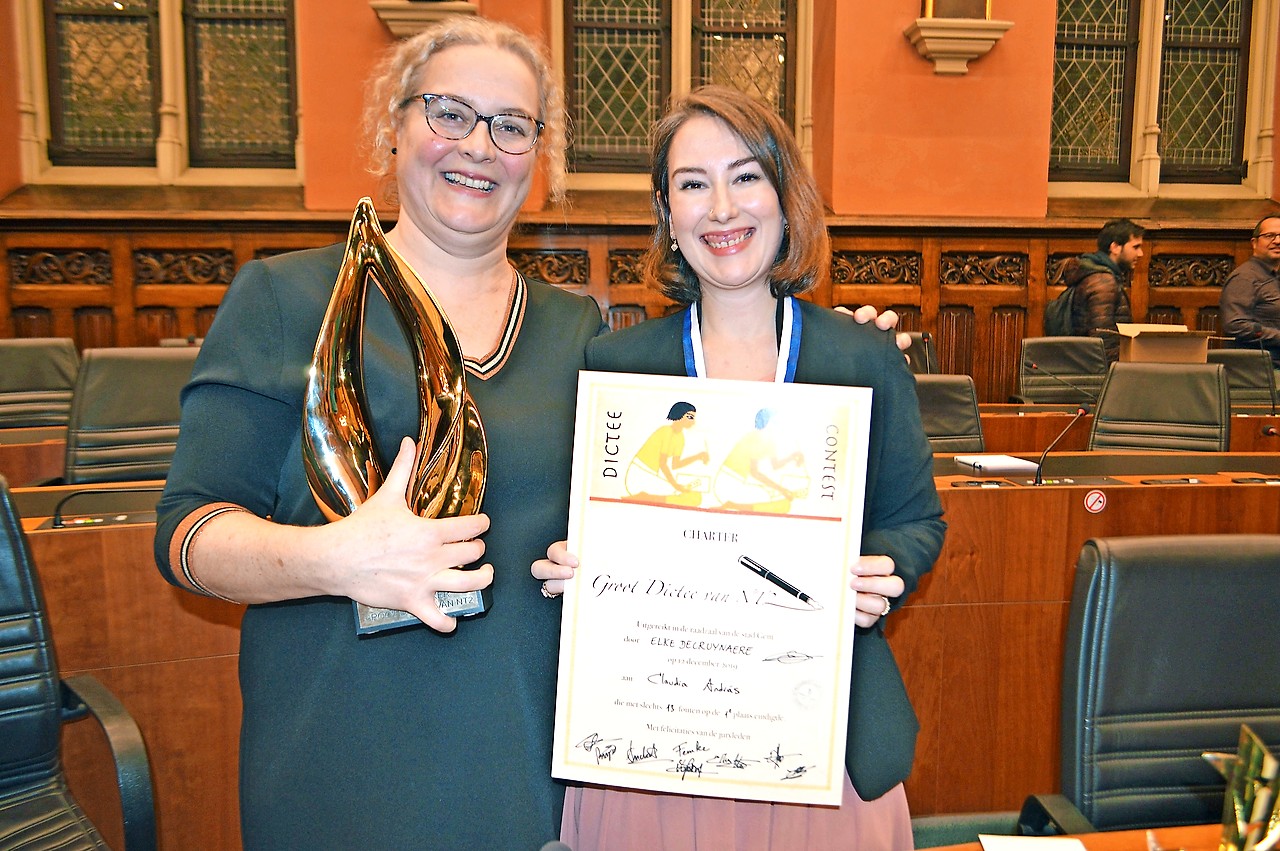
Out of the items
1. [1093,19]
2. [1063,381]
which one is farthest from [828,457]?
[1093,19]

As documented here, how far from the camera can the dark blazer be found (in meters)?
1.11

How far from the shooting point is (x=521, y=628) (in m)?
1.07

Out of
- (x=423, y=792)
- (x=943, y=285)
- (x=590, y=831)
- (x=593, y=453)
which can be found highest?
(x=943, y=285)

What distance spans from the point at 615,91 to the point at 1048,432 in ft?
13.5

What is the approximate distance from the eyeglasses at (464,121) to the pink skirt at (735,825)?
2.81ft

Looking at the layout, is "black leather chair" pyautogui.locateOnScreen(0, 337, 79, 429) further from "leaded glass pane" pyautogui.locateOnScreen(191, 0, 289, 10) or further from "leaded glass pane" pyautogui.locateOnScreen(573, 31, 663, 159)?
"leaded glass pane" pyautogui.locateOnScreen(573, 31, 663, 159)

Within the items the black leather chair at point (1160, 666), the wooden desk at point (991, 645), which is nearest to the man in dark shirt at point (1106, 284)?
the wooden desk at point (991, 645)

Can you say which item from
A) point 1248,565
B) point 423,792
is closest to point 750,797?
point 423,792

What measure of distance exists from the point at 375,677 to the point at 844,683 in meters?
0.55

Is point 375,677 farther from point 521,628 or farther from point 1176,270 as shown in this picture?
point 1176,270

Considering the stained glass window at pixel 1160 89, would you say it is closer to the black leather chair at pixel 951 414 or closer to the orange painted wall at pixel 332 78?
the black leather chair at pixel 951 414

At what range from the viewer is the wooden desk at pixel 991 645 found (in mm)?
2270

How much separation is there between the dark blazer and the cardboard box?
3741 mm

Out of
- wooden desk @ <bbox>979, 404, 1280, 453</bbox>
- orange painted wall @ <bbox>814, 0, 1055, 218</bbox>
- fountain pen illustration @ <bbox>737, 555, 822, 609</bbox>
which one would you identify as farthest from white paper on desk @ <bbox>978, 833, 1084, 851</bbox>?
orange painted wall @ <bbox>814, 0, 1055, 218</bbox>
